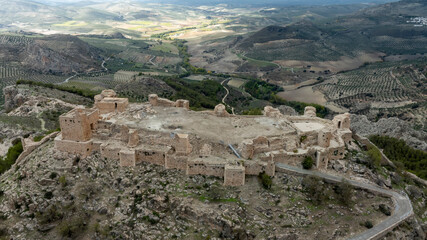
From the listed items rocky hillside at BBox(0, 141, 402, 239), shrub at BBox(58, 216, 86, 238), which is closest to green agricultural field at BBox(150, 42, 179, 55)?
rocky hillside at BBox(0, 141, 402, 239)

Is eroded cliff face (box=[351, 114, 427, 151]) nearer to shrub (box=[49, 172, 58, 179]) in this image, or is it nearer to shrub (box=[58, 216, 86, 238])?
shrub (box=[58, 216, 86, 238])

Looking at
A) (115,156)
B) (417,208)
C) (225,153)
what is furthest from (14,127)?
(417,208)

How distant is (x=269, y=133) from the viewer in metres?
33.5

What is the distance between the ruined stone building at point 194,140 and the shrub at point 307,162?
0.42 metres

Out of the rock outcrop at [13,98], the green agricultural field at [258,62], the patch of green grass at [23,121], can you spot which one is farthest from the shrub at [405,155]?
the green agricultural field at [258,62]

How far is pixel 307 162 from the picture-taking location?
31.3 m

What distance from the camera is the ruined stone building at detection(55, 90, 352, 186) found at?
30.3 m

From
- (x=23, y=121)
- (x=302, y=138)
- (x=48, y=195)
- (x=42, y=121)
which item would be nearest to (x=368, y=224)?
(x=302, y=138)

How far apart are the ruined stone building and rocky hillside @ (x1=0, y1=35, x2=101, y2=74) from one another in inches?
2878

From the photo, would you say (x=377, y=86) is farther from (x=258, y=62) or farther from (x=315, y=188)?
(x=315, y=188)

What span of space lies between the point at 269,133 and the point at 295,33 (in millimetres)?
146535

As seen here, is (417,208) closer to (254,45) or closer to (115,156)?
(115,156)

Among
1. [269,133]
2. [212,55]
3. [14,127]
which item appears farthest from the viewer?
[212,55]

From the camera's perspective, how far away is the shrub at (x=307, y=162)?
31.3 meters
